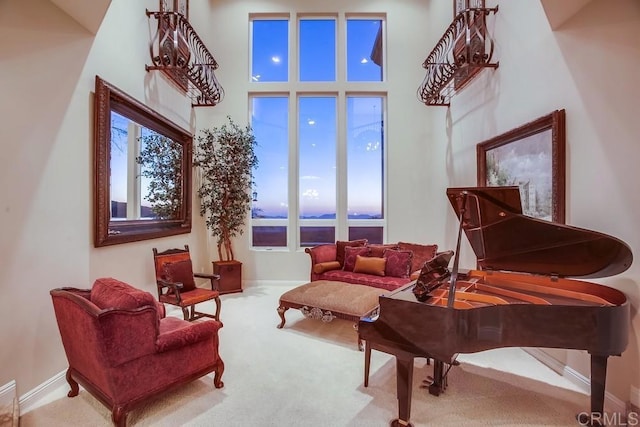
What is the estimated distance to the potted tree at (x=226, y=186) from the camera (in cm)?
522

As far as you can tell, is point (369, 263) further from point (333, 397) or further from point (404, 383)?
point (404, 383)

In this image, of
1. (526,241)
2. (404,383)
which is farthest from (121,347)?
(526,241)

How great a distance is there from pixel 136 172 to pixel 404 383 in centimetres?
377

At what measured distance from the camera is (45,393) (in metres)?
2.37

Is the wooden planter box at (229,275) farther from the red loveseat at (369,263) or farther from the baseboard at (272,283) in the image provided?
the red loveseat at (369,263)

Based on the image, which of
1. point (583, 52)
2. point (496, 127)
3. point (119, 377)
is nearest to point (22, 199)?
point (119, 377)

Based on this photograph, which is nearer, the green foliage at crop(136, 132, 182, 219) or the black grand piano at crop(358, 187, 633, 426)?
the black grand piano at crop(358, 187, 633, 426)

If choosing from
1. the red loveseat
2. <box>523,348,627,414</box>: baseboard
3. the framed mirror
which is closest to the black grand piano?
<box>523,348,627,414</box>: baseboard

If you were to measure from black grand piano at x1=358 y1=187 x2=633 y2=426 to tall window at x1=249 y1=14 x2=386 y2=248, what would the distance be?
3.70m

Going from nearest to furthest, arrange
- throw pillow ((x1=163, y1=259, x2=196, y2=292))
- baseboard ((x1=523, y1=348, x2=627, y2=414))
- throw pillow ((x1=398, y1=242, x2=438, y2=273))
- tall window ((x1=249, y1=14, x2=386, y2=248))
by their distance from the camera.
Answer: baseboard ((x1=523, y1=348, x2=627, y2=414))
throw pillow ((x1=163, y1=259, x2=196, y2=292))
throw pillow ((x1=398, y1=242, x2=438, y2=273))
tall window ((x1=249, y1=14, x2=386, y2=248))

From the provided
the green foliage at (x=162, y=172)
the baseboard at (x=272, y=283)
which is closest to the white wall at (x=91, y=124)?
the green foliage at (x=162, y=172)

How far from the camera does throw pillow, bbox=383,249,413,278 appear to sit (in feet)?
14.4

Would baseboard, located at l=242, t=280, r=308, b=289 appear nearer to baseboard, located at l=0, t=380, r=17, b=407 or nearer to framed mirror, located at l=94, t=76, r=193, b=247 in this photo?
framed mirror, located at l=94, t=76, r=193, b=247

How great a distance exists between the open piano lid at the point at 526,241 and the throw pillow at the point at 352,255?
8.04ft
